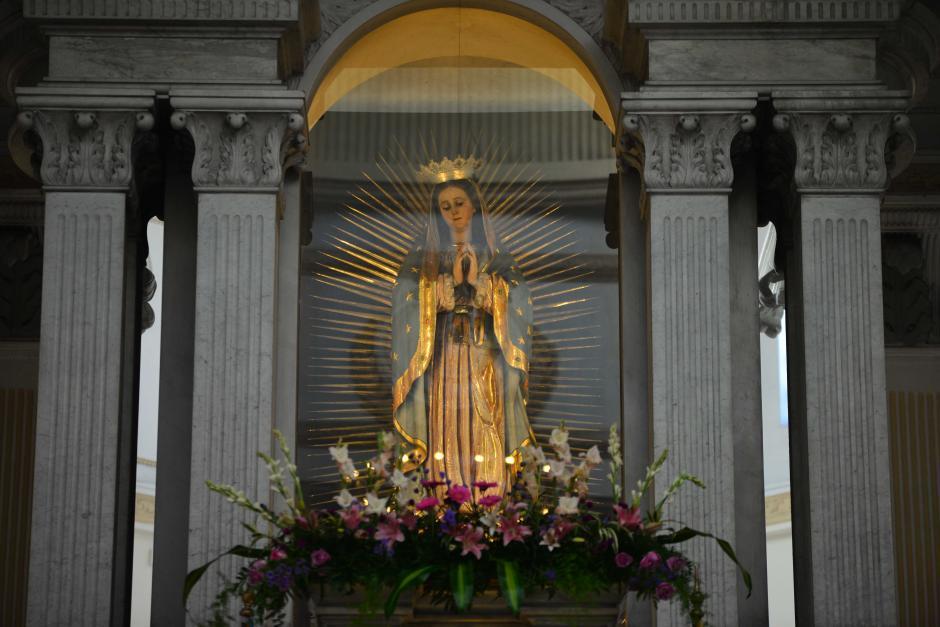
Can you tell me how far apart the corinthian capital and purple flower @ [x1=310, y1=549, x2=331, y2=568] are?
3587 mm

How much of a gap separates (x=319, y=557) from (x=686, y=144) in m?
3.91

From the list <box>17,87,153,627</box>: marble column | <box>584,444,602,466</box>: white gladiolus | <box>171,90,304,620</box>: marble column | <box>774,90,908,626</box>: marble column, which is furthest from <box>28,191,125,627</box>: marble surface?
<box>774,90,908,626</box>: marble column

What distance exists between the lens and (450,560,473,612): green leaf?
801 cm

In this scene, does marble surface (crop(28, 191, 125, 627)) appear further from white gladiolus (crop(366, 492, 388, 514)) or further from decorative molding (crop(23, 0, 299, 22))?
white gladiolus (crop(366, 492, 388, 514))

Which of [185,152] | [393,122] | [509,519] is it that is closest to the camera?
[509,519]

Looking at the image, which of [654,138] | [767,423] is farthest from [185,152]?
[767,423]

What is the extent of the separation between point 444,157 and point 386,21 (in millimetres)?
995

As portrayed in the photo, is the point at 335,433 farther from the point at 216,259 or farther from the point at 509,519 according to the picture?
the point at 509,519

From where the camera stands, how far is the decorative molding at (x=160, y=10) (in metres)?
11.0

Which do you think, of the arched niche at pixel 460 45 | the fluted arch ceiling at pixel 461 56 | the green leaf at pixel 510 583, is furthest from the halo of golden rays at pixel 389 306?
the green leaf at pixel 510 583

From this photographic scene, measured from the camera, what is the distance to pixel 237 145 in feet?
35.7

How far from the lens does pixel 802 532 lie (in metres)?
11.0

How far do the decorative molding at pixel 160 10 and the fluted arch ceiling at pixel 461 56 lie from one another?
100cm

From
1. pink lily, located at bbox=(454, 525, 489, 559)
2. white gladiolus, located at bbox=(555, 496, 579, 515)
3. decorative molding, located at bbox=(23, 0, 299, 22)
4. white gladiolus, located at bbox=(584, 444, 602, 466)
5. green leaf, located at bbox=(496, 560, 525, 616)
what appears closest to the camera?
green leaf, located at bbox=(496, 560, 525, 616)
